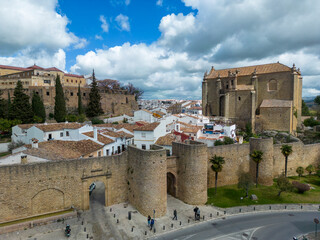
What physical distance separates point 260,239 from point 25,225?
14600 mm

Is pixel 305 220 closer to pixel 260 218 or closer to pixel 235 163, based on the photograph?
pixel 260 218

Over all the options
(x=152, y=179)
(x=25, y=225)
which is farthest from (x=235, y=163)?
(x=25, y=225)

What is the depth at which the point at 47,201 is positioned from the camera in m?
14.4

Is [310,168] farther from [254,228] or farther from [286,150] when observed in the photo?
[254,228]

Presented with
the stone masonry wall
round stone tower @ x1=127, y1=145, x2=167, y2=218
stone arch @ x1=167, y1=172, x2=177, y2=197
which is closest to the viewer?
the stone masonry wall

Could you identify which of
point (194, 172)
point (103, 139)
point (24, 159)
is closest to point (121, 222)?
point (194, 172)

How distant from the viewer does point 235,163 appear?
70.1 ft

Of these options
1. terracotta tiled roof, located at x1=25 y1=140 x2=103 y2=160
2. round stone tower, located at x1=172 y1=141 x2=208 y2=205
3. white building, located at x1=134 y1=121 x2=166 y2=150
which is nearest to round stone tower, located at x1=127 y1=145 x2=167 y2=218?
round stone tower, located at x1=172 y1=141 x2=208 y2=205

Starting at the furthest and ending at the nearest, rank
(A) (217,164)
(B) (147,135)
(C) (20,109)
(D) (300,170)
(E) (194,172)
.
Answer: (C) (20,109) → (B) (147,135) → (D) (300,170) → (A) (217,164) → (E) (194,172)

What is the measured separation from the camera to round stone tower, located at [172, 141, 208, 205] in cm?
1686

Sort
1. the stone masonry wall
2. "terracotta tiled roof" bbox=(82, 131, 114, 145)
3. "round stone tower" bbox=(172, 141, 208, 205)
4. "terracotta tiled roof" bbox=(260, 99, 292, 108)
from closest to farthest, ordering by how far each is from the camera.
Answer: the stone masonry wall < "round stone tower" bbox=(172, 141, 208, 205) < "terracotta tiled roof" bbox=(82, 131, 114, 145) < "terracotta tiled roof" bbox=(260, 99, 292, 108)

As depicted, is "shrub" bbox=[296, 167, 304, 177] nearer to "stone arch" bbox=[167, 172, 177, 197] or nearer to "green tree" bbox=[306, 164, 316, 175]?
"green tree" bbox=[306, 164, 316, 175]

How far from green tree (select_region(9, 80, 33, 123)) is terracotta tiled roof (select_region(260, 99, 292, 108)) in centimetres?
4498

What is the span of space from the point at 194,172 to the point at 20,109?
33.9 meters
